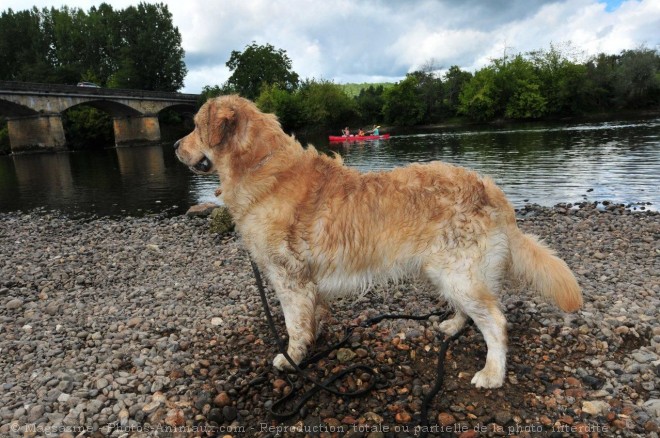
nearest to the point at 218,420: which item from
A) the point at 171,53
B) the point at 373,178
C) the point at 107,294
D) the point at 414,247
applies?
the point at 414,247

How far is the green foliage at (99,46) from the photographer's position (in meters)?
107

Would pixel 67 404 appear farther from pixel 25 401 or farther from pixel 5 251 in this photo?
pixel 5 251

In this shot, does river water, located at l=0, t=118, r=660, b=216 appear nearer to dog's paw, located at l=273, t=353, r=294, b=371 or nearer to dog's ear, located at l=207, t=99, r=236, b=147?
dog's paw, located at l=273, t=353, r=294, b=371

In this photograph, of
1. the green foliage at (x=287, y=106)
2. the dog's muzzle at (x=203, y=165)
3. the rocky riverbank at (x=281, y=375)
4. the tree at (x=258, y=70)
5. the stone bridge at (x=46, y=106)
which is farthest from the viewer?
the tree at (x=258, y=70)

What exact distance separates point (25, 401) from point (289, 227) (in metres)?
3.34

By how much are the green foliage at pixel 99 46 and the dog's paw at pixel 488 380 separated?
380 ft

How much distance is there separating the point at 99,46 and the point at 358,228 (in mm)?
134481

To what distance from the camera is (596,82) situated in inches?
2714

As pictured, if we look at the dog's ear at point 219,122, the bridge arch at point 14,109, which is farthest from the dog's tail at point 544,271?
the bridge arch at point 14,109

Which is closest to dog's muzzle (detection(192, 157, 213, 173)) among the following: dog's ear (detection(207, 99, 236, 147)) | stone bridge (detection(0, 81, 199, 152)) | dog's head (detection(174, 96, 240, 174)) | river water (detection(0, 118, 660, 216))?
dog's head (detection(174, 96, 240, 174))

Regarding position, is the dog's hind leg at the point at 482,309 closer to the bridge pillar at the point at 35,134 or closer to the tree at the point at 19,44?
the bridge pillar at the point at 35,134

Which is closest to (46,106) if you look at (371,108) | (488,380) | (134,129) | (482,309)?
(134,129)

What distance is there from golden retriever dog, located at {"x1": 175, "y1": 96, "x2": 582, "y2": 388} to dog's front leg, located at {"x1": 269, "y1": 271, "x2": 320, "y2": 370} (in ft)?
0.04

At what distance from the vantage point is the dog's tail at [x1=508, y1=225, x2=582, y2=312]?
441 centimetres
